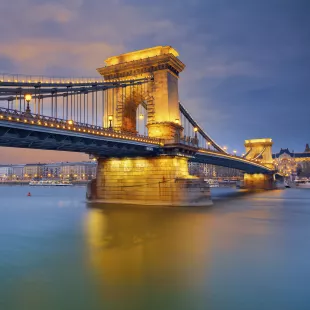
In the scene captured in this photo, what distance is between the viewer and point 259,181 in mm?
107562

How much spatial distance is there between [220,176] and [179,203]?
420 ft

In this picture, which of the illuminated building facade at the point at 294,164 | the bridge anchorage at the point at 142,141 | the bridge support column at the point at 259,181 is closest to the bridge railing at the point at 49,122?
the bridge anchorage at the point at 142,141

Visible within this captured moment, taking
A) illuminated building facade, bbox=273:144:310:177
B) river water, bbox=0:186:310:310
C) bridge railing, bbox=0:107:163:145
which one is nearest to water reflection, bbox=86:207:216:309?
river water, bbox=0:186:310:310

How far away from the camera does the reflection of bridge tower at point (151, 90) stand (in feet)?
150

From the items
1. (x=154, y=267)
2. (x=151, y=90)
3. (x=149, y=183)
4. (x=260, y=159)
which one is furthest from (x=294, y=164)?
(x=154, y=267)

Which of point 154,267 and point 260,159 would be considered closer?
point 154,267

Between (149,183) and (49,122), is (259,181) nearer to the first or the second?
(149,183)

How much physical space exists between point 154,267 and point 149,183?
29.1 metres

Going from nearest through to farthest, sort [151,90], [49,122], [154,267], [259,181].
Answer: [154,267] → [49,122] → [151,90] → [259,181]

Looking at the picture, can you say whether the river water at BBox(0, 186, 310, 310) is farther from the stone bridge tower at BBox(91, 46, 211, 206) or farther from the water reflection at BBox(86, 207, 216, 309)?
the stone bridge tower at BBox(91, 46, 211, 206)

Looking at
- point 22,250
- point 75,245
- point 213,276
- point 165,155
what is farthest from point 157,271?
point 165,155

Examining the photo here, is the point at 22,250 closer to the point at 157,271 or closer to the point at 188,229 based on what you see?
the point at 157,271

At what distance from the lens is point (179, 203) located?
131 feet

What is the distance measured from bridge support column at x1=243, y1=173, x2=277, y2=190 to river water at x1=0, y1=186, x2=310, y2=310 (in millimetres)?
85157
